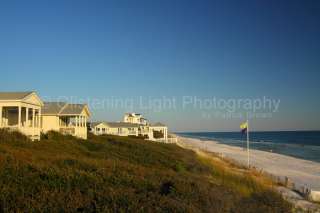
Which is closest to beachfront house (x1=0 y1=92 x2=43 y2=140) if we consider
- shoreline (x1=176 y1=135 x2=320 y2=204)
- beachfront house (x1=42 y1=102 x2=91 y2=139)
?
beachfront house (x1=42 y1=102 x2=91 y2=139)

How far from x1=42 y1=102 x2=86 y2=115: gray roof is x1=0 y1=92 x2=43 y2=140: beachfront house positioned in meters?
2.91

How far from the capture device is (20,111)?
21.5 m

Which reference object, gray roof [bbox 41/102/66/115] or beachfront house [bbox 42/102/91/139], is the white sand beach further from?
gray roof [bbox 41/102/66/115]

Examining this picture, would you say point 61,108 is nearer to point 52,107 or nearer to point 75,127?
→ point 52,107

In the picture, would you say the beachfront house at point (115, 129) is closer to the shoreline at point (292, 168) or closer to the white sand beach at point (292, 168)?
the shoreline at point (292, 168)

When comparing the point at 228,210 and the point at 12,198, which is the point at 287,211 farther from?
the point at 12,198

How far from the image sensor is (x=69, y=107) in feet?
101

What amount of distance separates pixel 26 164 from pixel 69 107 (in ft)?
72.9

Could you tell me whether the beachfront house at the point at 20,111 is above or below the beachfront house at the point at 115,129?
above

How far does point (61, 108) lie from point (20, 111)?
8.75 metres

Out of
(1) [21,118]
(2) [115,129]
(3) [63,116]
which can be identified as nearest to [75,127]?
(3) [63,116]

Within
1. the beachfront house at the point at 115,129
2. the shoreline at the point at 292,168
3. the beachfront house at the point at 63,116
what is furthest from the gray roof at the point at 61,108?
the beachfront house at the point at 115,129

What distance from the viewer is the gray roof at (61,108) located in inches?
1161

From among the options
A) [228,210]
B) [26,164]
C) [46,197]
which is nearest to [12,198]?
[46,197]
